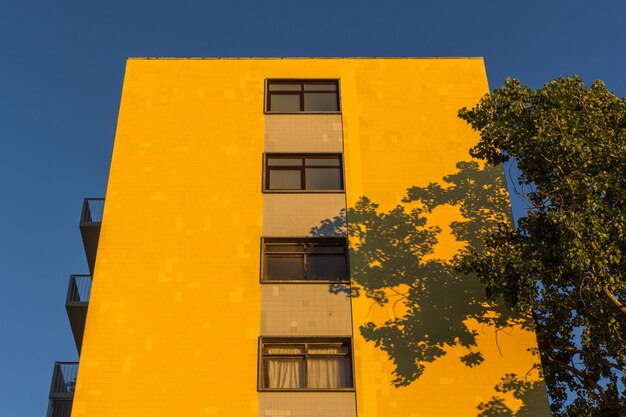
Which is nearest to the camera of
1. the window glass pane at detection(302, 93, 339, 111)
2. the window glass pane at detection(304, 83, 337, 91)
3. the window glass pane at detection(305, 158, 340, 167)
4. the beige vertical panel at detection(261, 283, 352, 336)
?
the beige vertical panel at detection(261, 283, 352, 336)

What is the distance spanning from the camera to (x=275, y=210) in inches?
926

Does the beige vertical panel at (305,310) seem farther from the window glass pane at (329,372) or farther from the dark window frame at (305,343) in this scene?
the window glass pane at (329,372)

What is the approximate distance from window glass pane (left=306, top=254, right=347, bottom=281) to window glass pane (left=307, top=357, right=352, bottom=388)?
100 inches

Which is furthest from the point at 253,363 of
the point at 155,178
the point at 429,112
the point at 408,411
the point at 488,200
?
the point at 429,112

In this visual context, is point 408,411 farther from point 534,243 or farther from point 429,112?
point 429,112

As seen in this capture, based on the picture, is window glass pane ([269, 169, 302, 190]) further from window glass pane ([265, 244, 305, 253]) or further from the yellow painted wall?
window glass pane ([265, 244, 305, 253])

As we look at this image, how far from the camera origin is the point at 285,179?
24.6 m

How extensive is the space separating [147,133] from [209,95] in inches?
107

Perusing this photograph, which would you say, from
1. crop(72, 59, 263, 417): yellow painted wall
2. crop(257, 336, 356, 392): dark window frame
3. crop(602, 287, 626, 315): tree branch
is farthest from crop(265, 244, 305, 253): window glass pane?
crop(602, 287, 626, 315): tree branch

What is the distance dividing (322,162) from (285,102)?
315 cm

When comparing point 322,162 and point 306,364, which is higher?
point 322,162

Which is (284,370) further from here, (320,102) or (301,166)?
(320,102)

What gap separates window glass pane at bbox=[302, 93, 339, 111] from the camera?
87.0 ft

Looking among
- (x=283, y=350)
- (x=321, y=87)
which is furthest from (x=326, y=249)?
(x=321, y=87)
